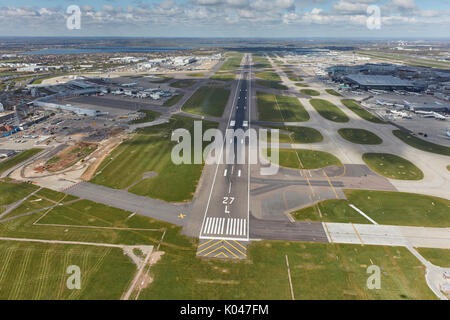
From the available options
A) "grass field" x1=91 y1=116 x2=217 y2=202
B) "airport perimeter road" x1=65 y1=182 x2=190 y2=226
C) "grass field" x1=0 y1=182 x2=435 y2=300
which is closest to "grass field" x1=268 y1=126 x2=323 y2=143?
"grass field" x1=91 y1=116 x2=217 y2=202

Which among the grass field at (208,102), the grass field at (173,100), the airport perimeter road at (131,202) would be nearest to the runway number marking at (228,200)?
the airport perimeter road at (131,202)

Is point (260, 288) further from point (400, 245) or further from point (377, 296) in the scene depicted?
point (400, 245)

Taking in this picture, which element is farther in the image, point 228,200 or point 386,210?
point 228,200

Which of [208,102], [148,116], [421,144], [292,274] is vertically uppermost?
[208,102]

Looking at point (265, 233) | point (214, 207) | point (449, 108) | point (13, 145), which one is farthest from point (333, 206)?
point (449, 108)

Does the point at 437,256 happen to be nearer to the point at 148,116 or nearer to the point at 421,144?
the point at 421,144

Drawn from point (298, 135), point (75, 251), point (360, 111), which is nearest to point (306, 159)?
point (298, 135)
